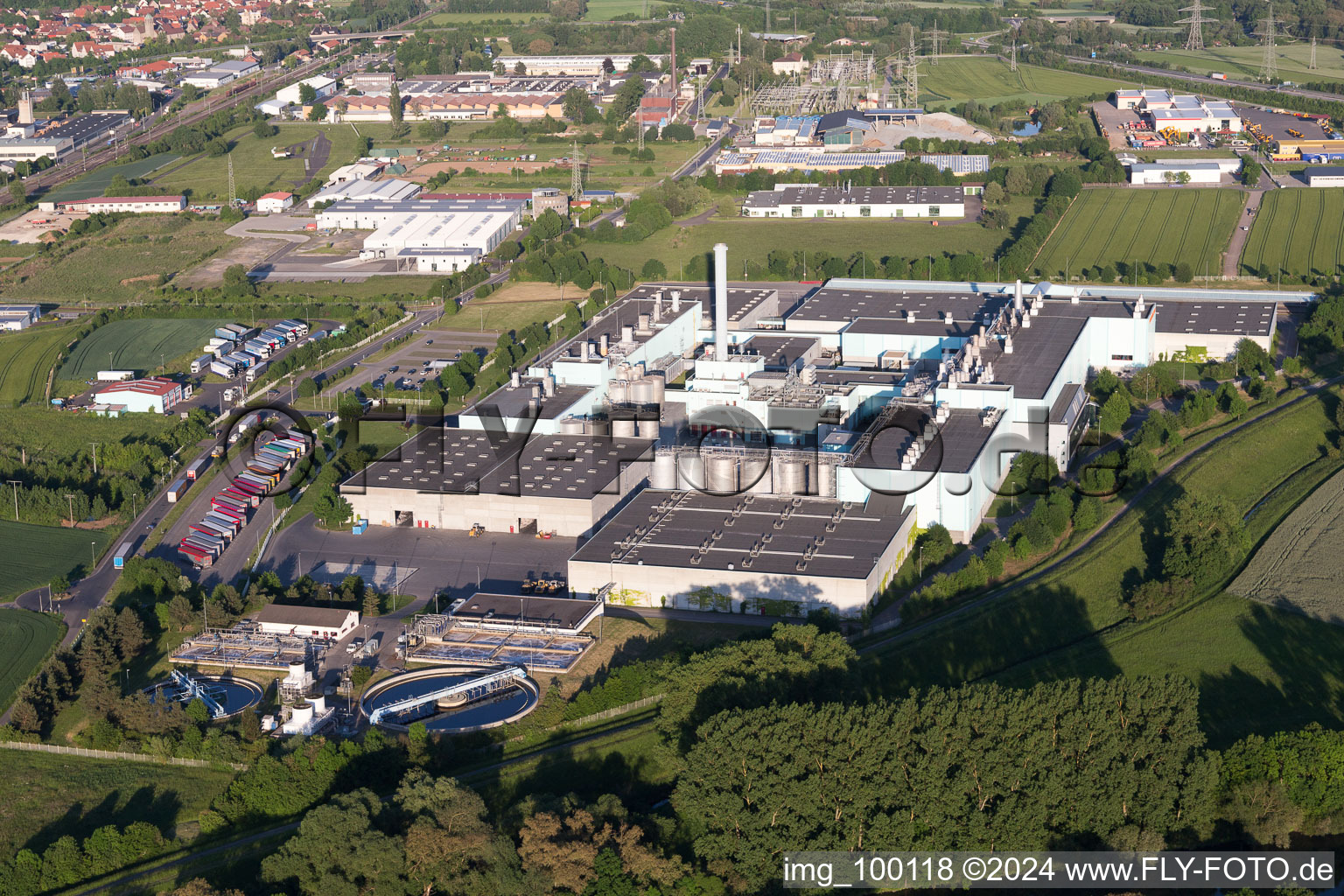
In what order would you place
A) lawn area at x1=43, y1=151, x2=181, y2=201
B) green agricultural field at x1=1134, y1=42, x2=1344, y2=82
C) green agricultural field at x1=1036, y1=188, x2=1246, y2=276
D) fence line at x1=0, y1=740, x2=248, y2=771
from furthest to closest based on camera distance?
green agricultural field at x1=1134, y1=42, x2=1344, y2=82
lawn area at x1=43, y1=151, x2=181, y2=201
green agricultural field at x1=1036, y1=188, x2=1246, y2=276
fence line at x1=0, y1=740, x2=248, y2=771

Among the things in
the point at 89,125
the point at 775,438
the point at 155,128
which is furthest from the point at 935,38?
the point at 775,438

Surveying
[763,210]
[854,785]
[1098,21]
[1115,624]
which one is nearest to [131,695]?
[854,785]

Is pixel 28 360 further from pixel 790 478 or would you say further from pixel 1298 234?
pixel 1298 234

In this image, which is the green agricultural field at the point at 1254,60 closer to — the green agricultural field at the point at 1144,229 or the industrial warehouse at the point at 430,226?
the green agricultural field at the point at 1144,229

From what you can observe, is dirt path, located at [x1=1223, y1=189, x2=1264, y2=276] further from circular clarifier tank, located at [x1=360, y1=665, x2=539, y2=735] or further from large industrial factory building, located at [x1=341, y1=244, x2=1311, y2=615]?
circular clarifier tank, located at [x1=360, y1=665, x2=539, y2=735]

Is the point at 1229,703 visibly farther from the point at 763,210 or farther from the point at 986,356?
the point at 763,210

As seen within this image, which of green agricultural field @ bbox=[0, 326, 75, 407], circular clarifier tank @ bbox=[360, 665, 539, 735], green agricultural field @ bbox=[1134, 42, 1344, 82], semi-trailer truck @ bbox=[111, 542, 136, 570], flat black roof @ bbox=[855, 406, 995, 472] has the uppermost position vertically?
green agricultural field @ bbox=[1134, 42, 1344, 82]

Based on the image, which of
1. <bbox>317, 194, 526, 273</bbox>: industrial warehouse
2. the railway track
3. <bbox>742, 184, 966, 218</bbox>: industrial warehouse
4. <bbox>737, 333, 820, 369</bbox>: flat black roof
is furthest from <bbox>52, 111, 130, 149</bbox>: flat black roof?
<bbox>737, 333, 820, 369</bbox>: flat black roof

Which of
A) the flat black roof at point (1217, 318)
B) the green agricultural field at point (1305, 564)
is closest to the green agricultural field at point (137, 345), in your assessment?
the flat black roof at point (1217, 318)
